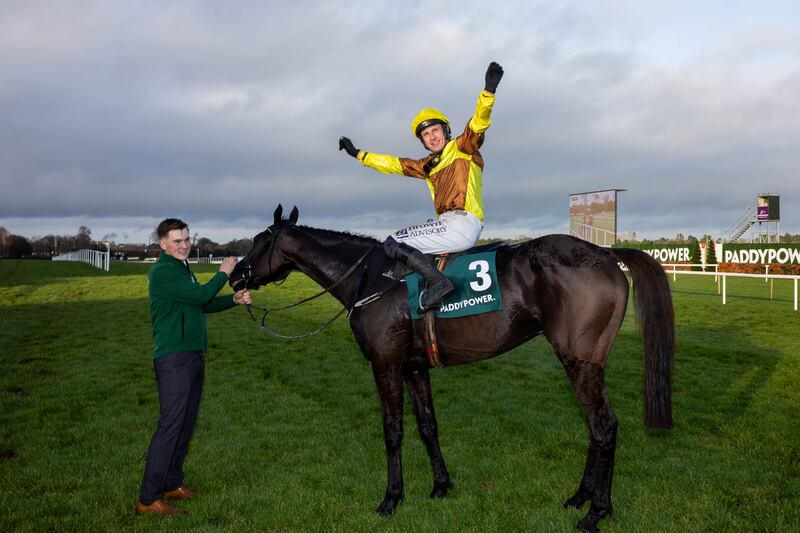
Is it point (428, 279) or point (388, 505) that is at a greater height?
point (428, 279)

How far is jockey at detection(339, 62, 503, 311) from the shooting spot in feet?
14.3

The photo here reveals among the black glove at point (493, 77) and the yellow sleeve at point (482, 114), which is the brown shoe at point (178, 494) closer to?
the yellow sleeve at point (482, 114)

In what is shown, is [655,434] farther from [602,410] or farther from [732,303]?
[732,303]

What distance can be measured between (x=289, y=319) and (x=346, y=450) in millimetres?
11356

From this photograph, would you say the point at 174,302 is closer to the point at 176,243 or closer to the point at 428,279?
the point at 176,243

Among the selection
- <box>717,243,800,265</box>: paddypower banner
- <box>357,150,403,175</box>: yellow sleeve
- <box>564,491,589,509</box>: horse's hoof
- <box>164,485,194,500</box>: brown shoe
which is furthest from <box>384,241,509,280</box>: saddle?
<box>717,243,800,265</box>: paddypower banner

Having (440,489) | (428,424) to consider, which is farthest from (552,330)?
(440,489)

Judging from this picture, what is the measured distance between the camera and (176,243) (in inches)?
178

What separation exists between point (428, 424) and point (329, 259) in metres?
1.85

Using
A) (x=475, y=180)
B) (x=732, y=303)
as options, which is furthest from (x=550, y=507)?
(x=732, y=303)

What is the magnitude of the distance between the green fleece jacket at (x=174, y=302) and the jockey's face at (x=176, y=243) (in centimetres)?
5

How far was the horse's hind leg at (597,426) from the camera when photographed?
4043 mm

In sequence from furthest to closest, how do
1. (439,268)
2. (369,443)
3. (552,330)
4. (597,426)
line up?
(369,443) < (439,268) < (552,330) < (597,426)

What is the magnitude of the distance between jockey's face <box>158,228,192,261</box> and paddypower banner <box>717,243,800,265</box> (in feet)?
116
